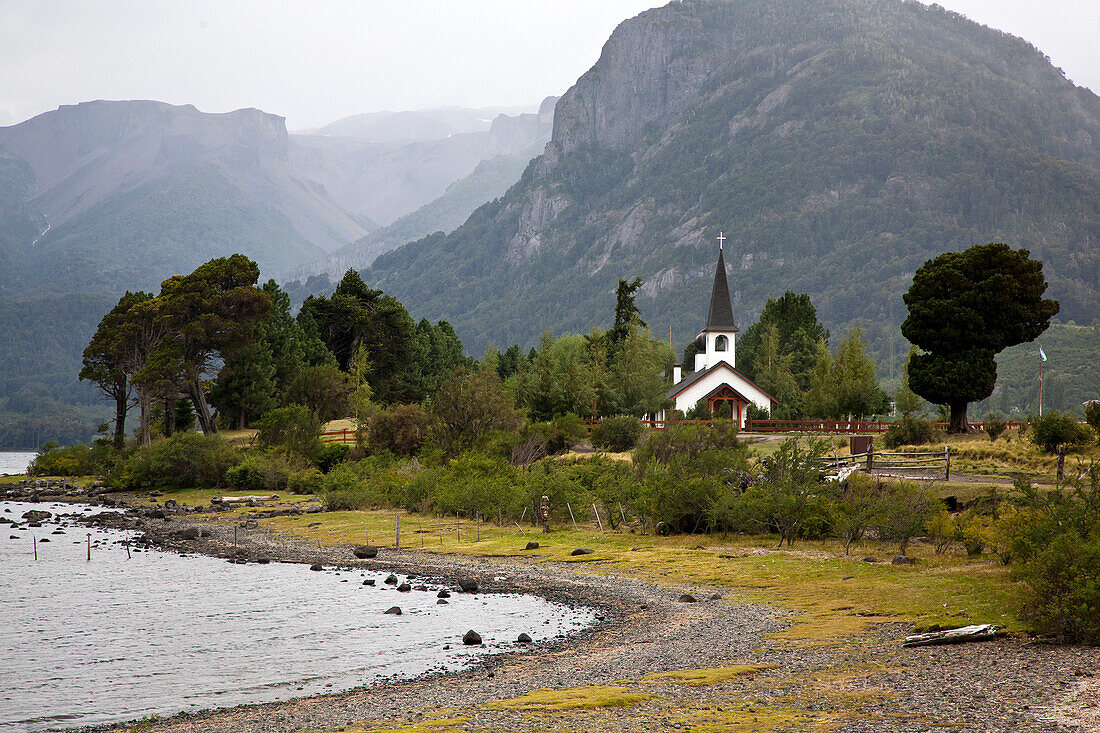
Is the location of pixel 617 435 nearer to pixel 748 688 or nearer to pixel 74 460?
pixel 748 688

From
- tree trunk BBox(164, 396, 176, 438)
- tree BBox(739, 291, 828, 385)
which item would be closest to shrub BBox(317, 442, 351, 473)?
tree trunk BBox(164, 396, 176, 438)

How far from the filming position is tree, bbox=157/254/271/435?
6838 cm

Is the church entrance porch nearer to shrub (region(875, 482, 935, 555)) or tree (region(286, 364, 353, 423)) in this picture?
tree (region(286, 364, 353, 423))

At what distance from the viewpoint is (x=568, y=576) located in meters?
27.1

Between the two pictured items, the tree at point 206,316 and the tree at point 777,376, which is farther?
the tree at point 777,376

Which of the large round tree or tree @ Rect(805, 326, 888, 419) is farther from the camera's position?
tree @ Rect(805, 326, 888, 419)

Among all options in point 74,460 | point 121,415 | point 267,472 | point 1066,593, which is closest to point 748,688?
point 1066,593

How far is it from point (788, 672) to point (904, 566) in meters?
11.4

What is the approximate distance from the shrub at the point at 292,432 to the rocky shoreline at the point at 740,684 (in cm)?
4407

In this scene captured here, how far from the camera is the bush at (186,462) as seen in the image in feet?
204

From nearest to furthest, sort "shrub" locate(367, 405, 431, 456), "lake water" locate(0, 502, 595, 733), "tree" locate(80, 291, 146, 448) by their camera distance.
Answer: "lake water" locate(0, 502, 595, 733) → "shrub" locate(367, 405, 431, 456) → "tree" locate(80, 291, 146, 448)

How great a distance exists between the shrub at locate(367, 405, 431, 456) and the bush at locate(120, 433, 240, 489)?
10123mm

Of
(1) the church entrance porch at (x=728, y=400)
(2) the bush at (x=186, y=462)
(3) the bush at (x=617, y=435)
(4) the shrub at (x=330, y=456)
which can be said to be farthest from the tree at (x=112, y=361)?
(1) the church entrance porch at (x=728, y=400)

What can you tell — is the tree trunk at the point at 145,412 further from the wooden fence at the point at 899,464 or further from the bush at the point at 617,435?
the wooden fence at the point at 899,464
